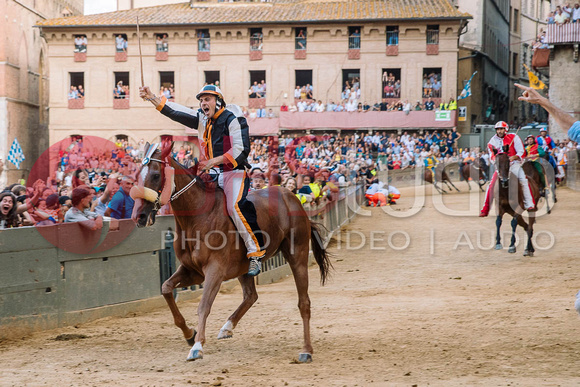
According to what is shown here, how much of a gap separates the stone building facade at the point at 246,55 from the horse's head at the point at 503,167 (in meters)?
26.5

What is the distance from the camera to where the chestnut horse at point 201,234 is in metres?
7.41

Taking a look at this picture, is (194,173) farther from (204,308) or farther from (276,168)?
(276,168)

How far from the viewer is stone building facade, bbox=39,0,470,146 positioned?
42.2m

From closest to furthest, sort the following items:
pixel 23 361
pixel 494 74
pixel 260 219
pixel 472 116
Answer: pixel 23 361 → pixel 260 219 → pixel 472 116 → pixel 494 74

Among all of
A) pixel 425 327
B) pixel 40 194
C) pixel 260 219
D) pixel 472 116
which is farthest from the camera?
pixel 472 116

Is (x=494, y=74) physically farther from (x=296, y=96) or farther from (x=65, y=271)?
(x=65, y=271)

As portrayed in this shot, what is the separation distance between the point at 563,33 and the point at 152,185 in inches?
1392

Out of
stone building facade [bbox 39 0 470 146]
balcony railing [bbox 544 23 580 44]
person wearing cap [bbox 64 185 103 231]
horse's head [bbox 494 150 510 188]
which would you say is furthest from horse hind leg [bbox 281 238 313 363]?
stone building facade [bbox 39 0 470 146]

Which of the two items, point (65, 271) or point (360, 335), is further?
point (65, 271)

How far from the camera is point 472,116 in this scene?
48375 millimetres

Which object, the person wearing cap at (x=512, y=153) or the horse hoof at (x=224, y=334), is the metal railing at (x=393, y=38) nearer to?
the person wearing cap at (x=512, y=153)

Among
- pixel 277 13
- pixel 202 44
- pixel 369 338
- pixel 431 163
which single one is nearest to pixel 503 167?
pixel 369 338

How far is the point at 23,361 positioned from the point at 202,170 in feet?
9.57

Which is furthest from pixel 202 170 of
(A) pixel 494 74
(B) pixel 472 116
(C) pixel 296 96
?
(A) pixel 494 74
